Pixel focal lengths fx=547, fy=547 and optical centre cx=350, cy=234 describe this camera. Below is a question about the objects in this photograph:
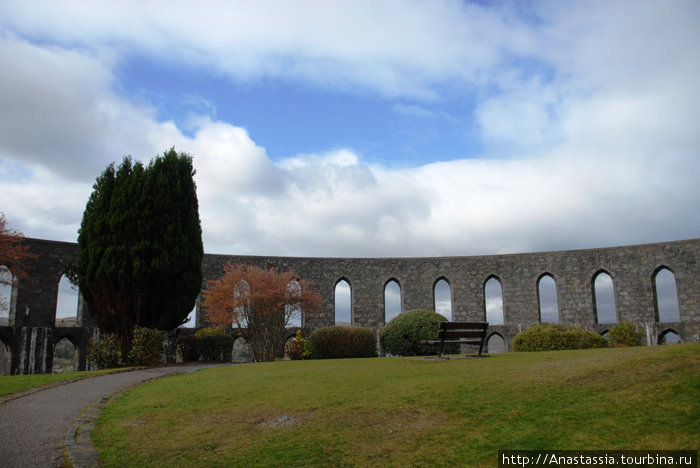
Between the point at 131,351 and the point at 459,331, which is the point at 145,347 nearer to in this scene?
the point at 131,351

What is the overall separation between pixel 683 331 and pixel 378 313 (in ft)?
49.0

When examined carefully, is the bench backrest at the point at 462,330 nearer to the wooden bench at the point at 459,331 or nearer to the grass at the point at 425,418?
the wooden bench at the point at 459,331

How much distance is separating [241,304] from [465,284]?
14583mm

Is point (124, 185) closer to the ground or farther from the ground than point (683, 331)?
farther from the ground

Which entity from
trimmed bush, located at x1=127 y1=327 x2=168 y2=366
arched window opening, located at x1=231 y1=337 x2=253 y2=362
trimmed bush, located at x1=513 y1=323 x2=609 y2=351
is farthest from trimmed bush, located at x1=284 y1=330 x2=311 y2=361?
arched window opening, located at x1=231 y1=337 x2=253 y2=362

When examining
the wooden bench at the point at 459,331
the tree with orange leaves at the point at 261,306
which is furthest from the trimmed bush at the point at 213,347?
the wooden bench at the point at 459,331

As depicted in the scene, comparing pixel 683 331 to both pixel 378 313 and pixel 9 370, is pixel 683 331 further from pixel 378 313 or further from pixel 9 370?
pixel 9 370

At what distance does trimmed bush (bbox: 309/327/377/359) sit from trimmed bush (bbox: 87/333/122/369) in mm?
6416

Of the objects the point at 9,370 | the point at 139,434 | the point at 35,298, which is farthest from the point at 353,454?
the point at 35,298

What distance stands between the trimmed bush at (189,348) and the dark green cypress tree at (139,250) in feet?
4.24

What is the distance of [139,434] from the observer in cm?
719

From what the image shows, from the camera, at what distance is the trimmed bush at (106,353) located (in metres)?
17.6

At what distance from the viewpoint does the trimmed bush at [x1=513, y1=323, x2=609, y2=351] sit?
16.9 meters

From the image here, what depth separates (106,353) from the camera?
17.5m
